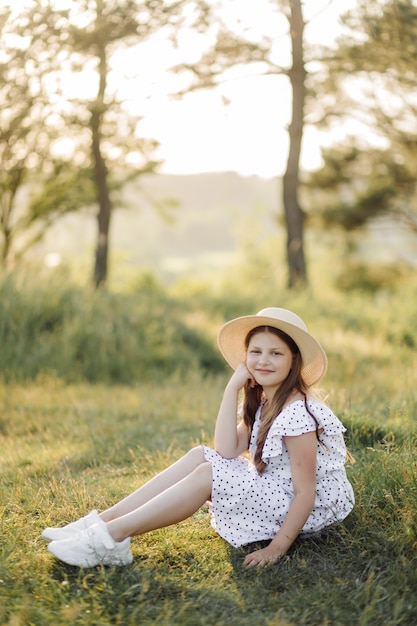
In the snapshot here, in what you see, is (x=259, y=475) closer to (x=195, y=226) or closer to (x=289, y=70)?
(x=289, y=70)

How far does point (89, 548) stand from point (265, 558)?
664 millimetres

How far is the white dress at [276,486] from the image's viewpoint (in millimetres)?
3164

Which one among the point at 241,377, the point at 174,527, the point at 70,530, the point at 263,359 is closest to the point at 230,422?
the point at 241,377

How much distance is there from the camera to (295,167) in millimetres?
13352

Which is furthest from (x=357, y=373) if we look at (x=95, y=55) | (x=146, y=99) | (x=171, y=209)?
(x=171, y=209)

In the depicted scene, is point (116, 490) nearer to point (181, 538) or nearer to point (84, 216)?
point (181, 538)

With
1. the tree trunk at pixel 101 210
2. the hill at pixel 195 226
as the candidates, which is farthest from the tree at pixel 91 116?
the hill at pixel 195 226

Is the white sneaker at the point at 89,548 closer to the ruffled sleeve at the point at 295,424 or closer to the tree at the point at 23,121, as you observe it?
the ruffled sleeve at the point at 295,424

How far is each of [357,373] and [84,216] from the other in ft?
39.4

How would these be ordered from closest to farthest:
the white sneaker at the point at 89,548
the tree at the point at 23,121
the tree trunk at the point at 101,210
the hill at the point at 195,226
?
1. the white sneaker at the point at 89,548
2. the tree at the point at 23,121
3. the tree trunk at the point at 101,210
4. the hill at the point at 195,226

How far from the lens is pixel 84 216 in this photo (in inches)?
731

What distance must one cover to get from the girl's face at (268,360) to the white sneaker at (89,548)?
841 mm

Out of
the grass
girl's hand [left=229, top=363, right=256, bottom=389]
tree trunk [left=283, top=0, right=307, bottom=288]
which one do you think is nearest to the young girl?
girl's hand [left=229, top=363, right=256, bottom=389]

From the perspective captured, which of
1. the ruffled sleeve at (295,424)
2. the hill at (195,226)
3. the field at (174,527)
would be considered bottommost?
the hill at (195,226)
